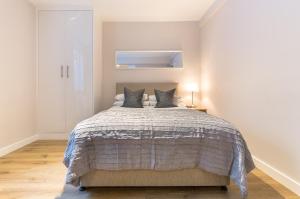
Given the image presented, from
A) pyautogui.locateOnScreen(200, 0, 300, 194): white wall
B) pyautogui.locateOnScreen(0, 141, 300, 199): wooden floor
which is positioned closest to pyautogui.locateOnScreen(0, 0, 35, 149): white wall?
pyautogui.locateOnScreen(0, 141, 300, 199): wooden floor

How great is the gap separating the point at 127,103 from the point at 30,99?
1.68m

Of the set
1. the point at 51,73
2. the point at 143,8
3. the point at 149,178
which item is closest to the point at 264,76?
the point at 149,178

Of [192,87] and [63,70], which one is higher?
[63,70]

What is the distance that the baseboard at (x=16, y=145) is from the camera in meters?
3.29

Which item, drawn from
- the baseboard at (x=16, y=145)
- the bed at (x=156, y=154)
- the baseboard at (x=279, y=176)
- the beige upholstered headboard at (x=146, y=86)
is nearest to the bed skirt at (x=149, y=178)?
the bed at (x=156, y=154)

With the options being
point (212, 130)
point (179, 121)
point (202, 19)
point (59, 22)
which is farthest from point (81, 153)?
point (202, 19)

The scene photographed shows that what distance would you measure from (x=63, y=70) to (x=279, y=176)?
3744 mm

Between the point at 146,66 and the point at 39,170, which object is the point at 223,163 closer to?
the point at 39,170

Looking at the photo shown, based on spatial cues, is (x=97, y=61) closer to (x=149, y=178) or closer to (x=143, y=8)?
(x=143, y=8)

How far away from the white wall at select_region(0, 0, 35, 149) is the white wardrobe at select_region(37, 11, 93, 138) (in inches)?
7.1

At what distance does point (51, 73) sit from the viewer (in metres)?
4.38

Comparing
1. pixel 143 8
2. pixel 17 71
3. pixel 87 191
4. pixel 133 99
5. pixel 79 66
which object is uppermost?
pixel 143 8

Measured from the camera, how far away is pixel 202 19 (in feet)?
15.8

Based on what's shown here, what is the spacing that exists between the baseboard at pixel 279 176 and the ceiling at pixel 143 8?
107 inches
